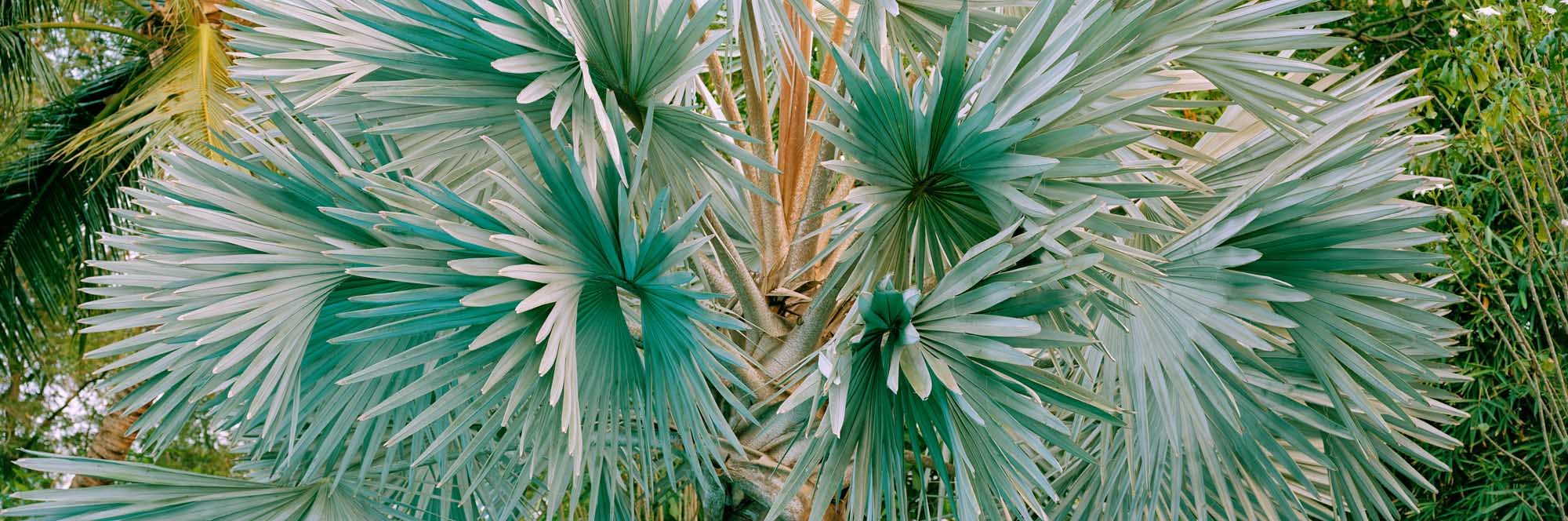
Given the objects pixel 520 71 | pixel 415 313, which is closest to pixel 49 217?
pixel 415 313

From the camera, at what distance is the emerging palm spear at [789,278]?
163 cm

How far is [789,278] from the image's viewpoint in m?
2.38

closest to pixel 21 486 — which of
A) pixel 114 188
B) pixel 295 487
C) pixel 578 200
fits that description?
pixel 114 188

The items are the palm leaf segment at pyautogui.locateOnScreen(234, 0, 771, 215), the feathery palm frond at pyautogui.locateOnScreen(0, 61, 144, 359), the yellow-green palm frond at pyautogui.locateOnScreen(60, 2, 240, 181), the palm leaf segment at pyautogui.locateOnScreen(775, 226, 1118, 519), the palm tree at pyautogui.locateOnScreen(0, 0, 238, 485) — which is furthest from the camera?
the feathery palm frond at pyautogui.locateOnScreen(0, 61, 144, 359)

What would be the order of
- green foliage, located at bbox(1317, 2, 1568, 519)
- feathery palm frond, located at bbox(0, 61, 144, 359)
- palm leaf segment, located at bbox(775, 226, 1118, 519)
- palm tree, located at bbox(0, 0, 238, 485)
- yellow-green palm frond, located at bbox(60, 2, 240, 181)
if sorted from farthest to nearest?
feathery palm frond, located at bbox(0, 61, 144, 359), palm tree, located at bbox(0, 0, 238, 485), yellow-green palm frond, located at bbox(60, 2, 240, 181), green foliage, located at bbox(1317, 2, 1568, 519), palm leaf segment, located at bbox(775, 226, 1118, 519)

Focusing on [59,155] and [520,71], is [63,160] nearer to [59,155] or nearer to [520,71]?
[59,155]

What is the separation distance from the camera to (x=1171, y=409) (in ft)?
6.19

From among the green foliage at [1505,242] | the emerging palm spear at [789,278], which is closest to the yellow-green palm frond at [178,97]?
the emerging palm spear at [789,278]

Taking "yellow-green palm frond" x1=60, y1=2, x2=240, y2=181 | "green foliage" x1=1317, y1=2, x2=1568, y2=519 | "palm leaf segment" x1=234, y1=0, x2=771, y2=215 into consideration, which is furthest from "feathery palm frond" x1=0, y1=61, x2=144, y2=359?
"green foliage" x1=1317, y1=2, x2=1568, y2=519

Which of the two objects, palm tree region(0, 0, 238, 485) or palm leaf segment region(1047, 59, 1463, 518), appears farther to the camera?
palm tree region(0, 0, 238, 485)

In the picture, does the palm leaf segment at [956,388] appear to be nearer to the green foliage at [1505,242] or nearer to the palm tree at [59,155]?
the green foliage at [1505,242]

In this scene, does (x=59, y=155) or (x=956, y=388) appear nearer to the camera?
(x=956, y=388)

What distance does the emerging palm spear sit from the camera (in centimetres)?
163

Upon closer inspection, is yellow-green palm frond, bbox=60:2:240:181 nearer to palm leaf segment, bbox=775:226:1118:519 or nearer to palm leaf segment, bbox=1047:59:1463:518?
palm leaf segment, bbox=775:226:1118:519
